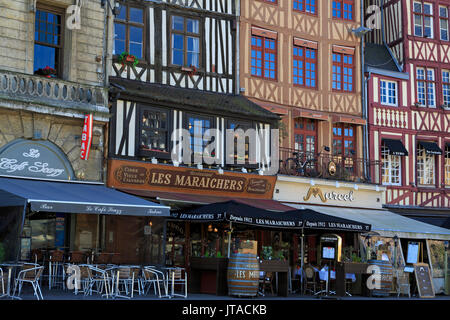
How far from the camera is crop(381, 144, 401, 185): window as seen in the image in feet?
70.6

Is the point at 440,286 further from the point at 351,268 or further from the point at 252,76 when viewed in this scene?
the point at 252,76

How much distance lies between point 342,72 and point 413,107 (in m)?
2.72

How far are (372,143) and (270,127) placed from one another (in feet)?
14.0

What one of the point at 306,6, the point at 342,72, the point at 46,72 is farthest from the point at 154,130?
the point at 342,72

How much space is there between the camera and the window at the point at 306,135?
782 inches

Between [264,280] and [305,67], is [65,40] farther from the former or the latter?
[305,67]

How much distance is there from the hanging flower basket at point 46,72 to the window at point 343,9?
9.37 m

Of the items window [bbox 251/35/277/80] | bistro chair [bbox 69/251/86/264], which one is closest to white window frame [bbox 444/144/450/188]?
window [bbox 251/35/277/80]

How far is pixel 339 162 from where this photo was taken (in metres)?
20.3

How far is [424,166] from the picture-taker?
22.3m

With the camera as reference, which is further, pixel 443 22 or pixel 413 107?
pixel 443 22

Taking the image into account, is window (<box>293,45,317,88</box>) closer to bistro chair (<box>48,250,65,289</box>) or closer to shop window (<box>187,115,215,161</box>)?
shop window (<box>187,115,215,161</box>)

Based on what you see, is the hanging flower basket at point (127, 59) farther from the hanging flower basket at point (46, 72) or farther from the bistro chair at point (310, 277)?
the bistro chair at point (310, 277)

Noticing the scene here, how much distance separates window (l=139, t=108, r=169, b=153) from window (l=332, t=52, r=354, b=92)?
6243mm
